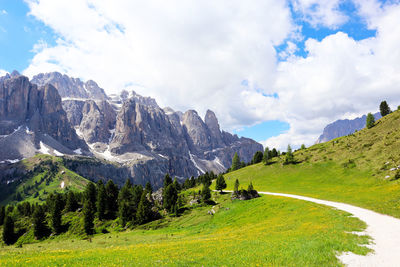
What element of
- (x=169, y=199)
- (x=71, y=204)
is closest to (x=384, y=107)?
(x=169, y=199)

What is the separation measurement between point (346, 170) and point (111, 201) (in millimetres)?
85650

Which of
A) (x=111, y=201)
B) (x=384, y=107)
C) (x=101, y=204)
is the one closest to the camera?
(x=101, y=204)

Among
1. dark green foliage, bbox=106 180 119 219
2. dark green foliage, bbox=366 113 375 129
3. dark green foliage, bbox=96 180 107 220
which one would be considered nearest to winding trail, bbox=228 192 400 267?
dark green foliage, bbox=96 180 107 220

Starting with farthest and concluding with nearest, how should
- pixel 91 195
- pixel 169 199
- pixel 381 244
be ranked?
pixel 91 195
pixel 169 199
pixel 381 244

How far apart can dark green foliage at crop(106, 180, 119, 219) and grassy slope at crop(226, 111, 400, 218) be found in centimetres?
5616

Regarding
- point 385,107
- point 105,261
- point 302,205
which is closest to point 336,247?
point 105,261

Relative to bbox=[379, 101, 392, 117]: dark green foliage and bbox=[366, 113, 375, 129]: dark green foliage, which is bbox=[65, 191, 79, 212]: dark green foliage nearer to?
bbox=[366, 113, 375, 129]: dark green foliage

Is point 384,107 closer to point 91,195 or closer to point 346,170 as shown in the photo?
point 346,170

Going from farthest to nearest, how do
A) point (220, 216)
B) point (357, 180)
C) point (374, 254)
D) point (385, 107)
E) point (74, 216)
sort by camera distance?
point (385, 107)
point (74, 216)
point (357, 180)
point (220, 216)
point (374, 254)

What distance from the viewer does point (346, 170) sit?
69375mm

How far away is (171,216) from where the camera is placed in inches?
2451

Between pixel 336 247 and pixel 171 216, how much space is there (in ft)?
175

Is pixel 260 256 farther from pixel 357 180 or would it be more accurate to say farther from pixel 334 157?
pixel 334 157

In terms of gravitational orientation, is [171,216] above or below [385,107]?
below
